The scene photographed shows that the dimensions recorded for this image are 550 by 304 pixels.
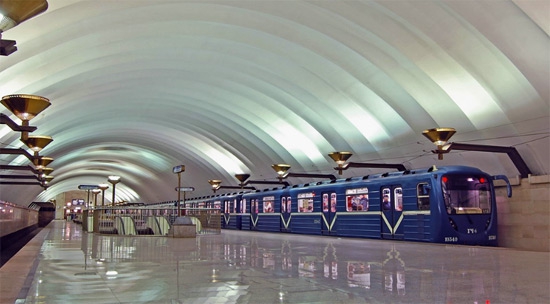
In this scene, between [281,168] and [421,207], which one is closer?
[421,207]

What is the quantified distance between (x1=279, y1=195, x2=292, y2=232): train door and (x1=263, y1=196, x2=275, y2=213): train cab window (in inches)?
50.3

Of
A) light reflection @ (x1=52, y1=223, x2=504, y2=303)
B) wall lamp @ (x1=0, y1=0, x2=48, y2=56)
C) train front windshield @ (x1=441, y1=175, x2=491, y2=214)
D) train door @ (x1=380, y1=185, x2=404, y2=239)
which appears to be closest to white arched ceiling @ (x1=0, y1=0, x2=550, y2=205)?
train front windshield @ (x1=441, y1=175, x2=491, y2=214)

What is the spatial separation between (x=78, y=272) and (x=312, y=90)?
16.9 m

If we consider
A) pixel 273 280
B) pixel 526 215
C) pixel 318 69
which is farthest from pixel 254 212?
pixel 273 280

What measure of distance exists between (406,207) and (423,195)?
3.48ft

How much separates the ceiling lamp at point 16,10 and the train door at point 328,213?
19.0 meters

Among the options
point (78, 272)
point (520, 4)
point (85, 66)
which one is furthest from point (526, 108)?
point (85, 66)

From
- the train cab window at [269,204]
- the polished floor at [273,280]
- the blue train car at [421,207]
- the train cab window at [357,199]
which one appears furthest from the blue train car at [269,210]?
the polished floor at [273,280]

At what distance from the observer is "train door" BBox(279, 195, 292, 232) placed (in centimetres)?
2714

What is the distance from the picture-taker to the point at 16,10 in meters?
4.38

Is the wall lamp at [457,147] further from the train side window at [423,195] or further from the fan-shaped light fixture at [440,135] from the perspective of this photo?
the train side window at [423,195]

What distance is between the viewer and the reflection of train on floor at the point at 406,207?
631 inches

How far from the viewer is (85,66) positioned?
795 inches

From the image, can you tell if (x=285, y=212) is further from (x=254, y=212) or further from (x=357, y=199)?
(x=357, y=199)
